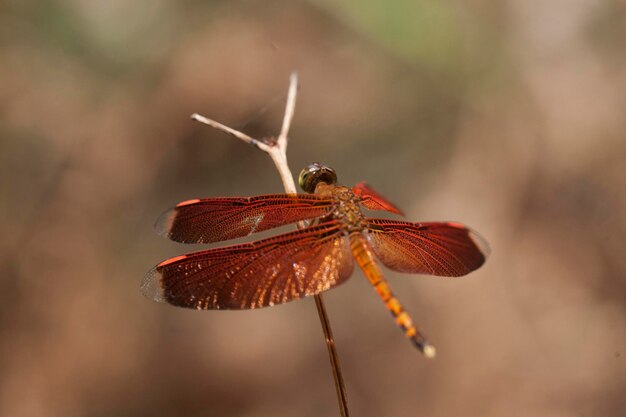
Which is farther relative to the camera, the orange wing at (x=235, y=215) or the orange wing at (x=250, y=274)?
the orange wing at (x=235, y=215)

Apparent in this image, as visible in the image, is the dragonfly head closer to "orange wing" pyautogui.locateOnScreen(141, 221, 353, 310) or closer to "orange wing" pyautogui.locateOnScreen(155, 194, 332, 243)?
"orange wing" pyautogui.locateOnScreen(155, 194, 332, 243)

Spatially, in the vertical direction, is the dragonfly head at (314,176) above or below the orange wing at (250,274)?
above

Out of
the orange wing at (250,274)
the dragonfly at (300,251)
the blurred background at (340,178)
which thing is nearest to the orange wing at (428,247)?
the dragonfly at (300,251)

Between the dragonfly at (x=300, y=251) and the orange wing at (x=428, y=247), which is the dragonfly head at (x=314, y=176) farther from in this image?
the orange wing at (x=428, y=247)

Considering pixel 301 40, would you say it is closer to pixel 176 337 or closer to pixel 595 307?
pixel 176 337

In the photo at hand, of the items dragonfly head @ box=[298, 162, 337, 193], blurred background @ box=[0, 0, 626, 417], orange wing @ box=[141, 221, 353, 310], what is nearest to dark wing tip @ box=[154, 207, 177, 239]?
orange wing @ box=[141, 221, 353, 310]
